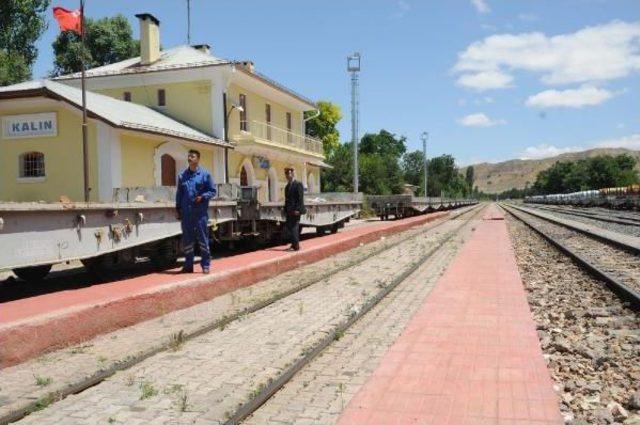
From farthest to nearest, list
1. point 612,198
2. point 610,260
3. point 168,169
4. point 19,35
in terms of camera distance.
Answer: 1. point 612,198
2. point 19,35
3. point 168,169
4. point 610,260

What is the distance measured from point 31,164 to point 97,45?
3048 centimetres

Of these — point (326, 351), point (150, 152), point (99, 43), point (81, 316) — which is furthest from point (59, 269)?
point (99, 43)

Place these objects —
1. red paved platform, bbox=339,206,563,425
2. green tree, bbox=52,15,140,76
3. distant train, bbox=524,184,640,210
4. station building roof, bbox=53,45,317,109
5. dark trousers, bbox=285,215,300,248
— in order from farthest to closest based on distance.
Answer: distant train, bbox=524,184,640,210, green tree, bbox=52,15,140,76, station building roof, bbox=53,45,317,109, dark trousers, bbox=285,215,300,248, red paved platform, bbox=339,206,563,425

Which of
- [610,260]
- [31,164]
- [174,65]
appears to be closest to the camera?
[610,260]

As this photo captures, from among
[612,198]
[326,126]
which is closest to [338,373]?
[612,198]

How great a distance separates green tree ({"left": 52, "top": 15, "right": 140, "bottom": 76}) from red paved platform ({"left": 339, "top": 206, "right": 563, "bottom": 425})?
45267 mm

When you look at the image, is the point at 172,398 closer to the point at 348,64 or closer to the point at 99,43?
the point at 348,64

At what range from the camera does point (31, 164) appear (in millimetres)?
21078

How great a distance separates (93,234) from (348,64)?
3602 centimetres

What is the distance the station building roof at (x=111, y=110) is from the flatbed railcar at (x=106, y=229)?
6955 mm

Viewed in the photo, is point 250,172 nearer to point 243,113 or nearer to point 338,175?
point 243,113

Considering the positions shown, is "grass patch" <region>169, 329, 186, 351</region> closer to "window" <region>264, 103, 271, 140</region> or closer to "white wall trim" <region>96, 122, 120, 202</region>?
"white wall trim" <region>96, 122, 120, 202</region>

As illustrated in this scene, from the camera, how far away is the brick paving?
4.01 metres

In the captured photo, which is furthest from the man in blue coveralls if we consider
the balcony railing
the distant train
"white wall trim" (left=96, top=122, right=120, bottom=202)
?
the distant train
